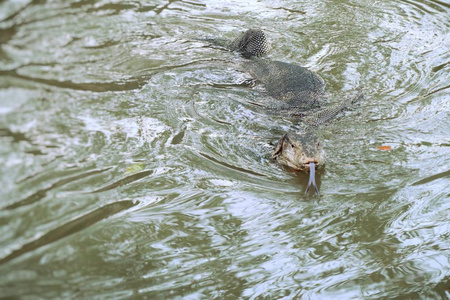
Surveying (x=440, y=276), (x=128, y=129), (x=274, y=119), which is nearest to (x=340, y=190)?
(x=440, y=276)

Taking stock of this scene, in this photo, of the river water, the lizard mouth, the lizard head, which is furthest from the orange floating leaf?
the lizard mouth

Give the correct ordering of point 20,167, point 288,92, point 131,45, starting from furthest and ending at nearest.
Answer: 1. point 131,45
2. point 288,92
3. point 20,167

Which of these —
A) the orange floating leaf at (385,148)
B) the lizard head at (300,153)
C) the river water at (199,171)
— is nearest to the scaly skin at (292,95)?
the lizard head at (300,153)

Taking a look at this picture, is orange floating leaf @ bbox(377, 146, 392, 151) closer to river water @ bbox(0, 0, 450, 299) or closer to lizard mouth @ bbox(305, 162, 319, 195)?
river water @ bbox(0, 0, 450, 299)

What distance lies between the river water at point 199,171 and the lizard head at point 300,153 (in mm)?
100

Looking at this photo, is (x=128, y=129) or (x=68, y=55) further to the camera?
(x=68, y=55)

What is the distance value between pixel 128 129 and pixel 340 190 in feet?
7.04

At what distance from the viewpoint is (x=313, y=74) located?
6.35m

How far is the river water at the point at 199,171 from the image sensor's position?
3.11m

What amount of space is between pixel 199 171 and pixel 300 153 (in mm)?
925

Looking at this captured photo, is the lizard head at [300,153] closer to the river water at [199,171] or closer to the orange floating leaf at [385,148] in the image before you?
the river water at [199,171]

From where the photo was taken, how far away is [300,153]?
437 cm

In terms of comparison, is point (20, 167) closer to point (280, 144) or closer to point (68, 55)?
point (280, 144)

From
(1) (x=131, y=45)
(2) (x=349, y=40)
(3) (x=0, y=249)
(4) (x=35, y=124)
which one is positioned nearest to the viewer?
(3) (x=0, y=249)
